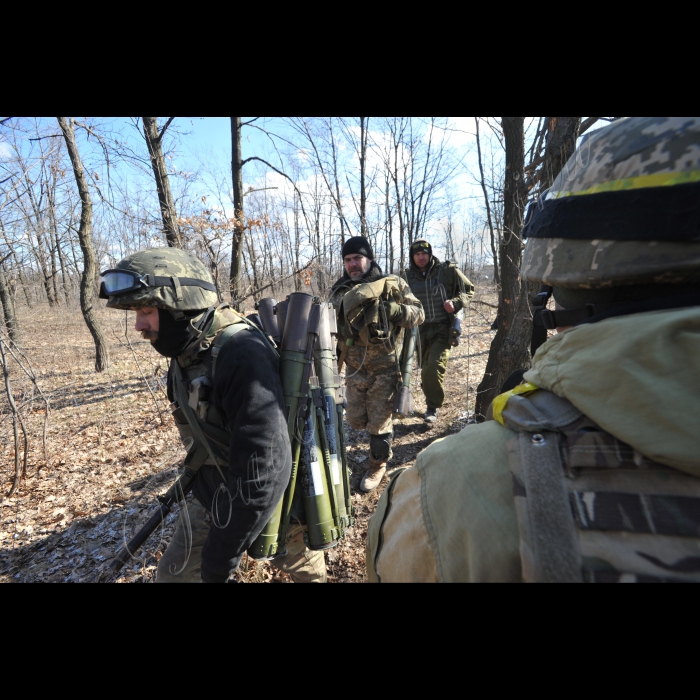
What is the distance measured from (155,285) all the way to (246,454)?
3.57 feet

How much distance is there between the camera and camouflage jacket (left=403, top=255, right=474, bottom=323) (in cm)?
570

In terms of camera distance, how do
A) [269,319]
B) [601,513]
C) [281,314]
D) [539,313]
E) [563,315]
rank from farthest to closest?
1. [269,319]
2. [281,314]
3. [539,313]
4. [563,315]
5. [601,513]

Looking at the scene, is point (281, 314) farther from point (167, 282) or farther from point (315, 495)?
point (315, 495)

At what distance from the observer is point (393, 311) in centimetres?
432

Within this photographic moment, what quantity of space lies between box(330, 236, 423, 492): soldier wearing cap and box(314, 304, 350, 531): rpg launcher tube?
1.79m

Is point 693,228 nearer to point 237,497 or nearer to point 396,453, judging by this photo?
point 237,497

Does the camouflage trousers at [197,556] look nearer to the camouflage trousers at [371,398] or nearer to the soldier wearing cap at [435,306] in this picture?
the camouflage trousers at [371,398]

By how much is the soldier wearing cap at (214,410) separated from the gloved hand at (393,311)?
2339 mm

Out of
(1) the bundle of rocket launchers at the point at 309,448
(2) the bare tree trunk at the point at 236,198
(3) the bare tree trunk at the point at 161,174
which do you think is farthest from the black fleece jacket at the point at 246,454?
(2) the bare tree trunk at the point at 236,198

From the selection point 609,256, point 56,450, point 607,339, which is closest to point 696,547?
point 607,339

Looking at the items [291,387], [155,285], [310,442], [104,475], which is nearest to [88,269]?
[104,475]

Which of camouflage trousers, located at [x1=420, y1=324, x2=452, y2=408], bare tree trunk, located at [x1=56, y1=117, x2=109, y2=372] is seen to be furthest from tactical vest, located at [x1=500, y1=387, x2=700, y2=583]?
bare tree trunk, located at [x1=56, y1=117, x2=109, y2=372]

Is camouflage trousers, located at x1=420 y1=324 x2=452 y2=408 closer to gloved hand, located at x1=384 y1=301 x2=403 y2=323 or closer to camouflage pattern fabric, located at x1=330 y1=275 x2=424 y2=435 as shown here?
camouflage pattern fabric, located at x1=330 y1=275 x2=424 y2=435
